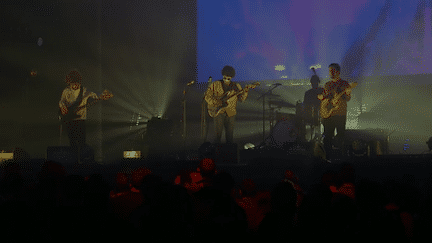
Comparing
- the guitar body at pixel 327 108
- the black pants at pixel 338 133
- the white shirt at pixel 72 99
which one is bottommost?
the black pants at pixel 338 133

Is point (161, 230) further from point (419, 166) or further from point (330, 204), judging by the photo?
point (419, 166)

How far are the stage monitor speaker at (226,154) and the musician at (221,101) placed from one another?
2.85 feet

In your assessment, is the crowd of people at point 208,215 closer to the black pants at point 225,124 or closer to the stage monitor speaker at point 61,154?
the stage monitor speaker at point 61,154

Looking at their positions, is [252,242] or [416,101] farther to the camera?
[416,101]

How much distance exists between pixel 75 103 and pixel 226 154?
3007mm

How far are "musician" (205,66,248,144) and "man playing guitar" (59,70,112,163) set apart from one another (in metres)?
1.96

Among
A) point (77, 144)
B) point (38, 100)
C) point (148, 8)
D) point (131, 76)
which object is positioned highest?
point (148, 8)

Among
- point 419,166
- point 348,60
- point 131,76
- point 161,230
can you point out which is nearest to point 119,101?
point 131,76

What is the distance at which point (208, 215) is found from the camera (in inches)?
114

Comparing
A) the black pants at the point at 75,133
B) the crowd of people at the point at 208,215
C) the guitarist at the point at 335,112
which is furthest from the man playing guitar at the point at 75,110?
the crowd of people at the point at 208,215

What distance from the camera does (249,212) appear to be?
11.5ft

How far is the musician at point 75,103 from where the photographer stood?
812 centimetres

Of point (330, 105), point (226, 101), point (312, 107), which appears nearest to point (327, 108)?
point (330, 105)

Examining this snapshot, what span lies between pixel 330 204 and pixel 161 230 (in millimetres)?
1221
